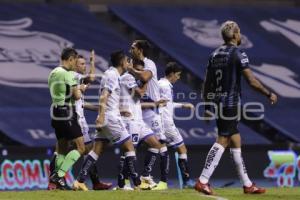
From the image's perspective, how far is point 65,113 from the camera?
14.9m

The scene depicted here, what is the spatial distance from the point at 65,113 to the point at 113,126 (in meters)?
0.77

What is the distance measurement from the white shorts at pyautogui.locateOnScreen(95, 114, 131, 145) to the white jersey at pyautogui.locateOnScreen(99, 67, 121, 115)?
0.09 meters

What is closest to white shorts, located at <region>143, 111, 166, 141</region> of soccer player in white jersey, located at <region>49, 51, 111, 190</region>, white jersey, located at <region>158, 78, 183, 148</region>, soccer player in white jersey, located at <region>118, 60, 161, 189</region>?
soccer player in white jersey, located at <region>118, 60, 161, 189</region>

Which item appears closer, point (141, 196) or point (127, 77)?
point (141, 196)

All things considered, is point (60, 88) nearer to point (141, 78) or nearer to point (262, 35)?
point (141, 78)

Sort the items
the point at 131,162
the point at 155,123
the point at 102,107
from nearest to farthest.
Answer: the point at 102,107 → the point at 131,162 → the point at 155,123

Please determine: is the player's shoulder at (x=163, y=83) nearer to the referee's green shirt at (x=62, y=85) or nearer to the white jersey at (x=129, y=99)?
the white jersey at (x=129, y=99)

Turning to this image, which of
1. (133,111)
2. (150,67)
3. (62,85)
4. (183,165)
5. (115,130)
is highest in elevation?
(150,67)

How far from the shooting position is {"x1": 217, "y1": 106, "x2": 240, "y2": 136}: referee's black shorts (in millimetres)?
13328

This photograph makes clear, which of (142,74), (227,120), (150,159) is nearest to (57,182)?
(150,159)

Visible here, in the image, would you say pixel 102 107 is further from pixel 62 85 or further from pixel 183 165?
pixel 183 165

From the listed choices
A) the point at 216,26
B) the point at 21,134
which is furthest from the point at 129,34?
the point at 21,134

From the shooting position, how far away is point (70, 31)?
25.9 meters

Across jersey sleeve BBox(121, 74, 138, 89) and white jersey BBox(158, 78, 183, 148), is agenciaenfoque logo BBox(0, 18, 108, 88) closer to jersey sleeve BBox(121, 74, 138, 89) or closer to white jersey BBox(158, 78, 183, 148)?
white jersey BBox(158, 78, 183, 148)
